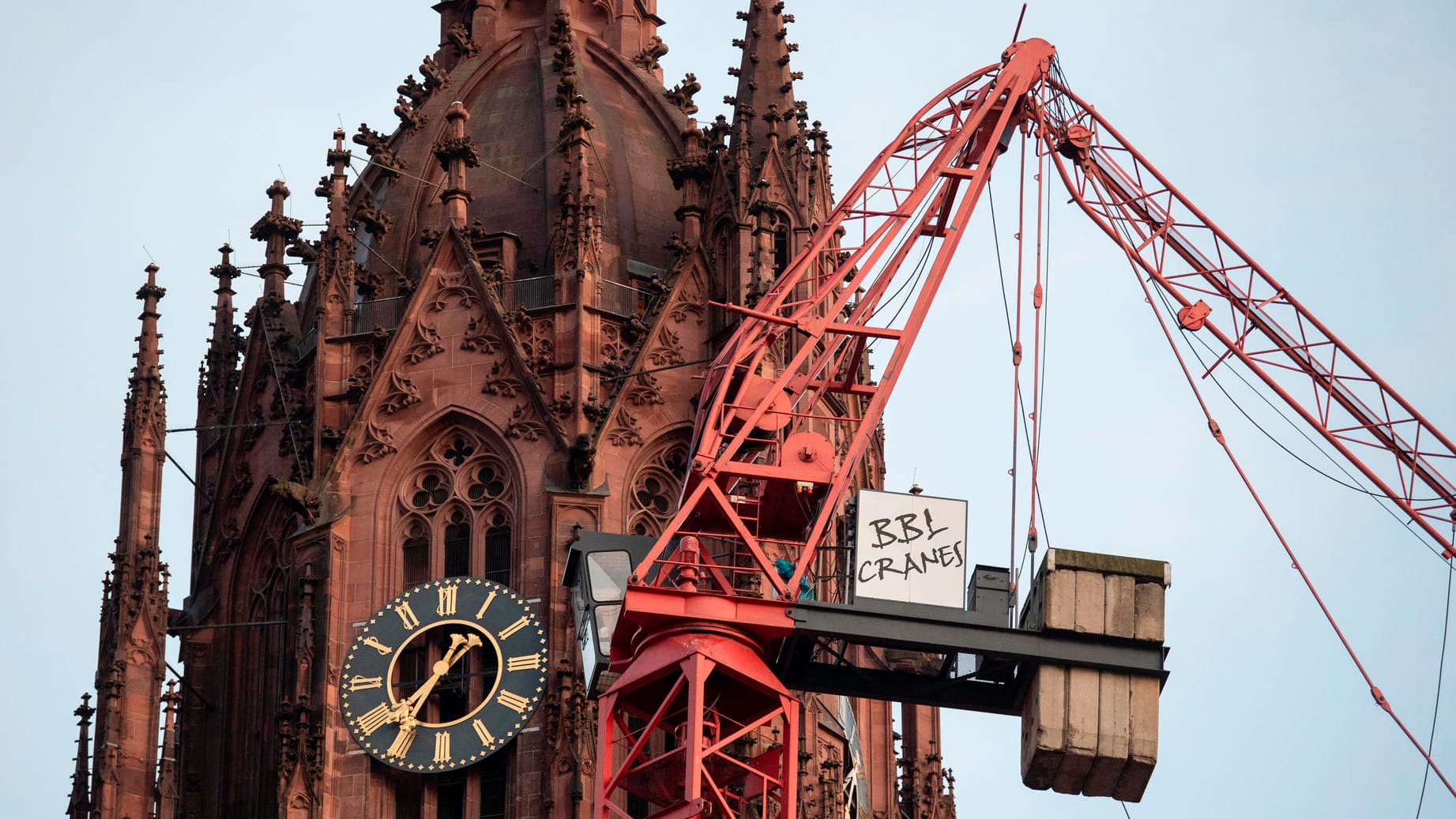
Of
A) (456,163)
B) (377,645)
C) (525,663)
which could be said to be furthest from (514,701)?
(456,163)

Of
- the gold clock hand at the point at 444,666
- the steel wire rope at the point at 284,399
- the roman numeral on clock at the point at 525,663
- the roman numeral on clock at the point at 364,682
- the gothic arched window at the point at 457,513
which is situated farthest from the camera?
the steel wire rope at the point at 284,399

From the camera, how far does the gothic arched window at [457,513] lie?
95.1 m

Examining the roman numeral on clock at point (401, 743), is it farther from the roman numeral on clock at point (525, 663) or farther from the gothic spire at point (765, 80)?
the gothic spire at point (765, 80)

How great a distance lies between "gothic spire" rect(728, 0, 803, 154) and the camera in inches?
3986

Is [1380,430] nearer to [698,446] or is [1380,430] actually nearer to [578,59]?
[698,446]

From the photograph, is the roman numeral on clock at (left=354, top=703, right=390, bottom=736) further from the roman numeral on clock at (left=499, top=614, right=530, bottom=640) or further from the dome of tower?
the dome of tower

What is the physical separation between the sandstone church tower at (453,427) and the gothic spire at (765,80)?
0.24ft

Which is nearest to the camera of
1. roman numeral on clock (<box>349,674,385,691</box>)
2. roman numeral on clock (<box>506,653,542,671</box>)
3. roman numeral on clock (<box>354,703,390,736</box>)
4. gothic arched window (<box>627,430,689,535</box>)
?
roman numeral on clock (<box>354,703,390,736</box>)

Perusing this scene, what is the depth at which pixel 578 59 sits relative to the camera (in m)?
105

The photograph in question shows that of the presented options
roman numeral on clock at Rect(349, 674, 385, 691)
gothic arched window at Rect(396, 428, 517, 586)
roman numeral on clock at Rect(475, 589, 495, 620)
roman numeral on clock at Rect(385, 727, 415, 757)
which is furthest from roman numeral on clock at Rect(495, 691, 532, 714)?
gothic arched window at Rect(396, 428, 517, 586)

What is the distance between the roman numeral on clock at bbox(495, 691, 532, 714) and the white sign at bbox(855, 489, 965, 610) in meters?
9.17

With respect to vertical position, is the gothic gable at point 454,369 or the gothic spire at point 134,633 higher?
the gothic gable at point 454,369

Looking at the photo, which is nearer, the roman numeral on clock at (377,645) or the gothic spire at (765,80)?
the roman numeral on clock at (377,645)

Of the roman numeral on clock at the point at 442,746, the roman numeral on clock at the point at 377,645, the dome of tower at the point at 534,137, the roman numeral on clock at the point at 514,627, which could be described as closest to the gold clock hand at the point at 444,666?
the roman numeral on clock at the point at 514,627
